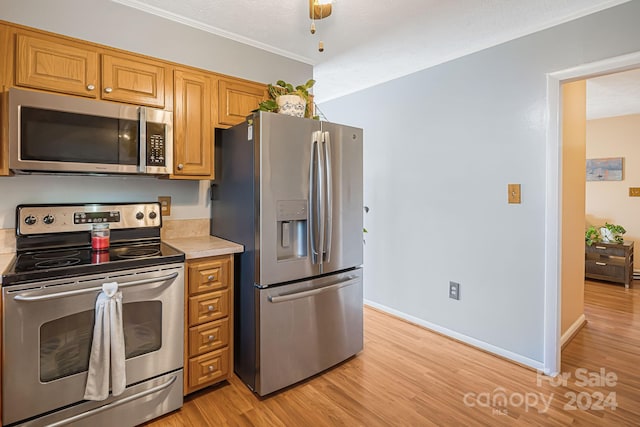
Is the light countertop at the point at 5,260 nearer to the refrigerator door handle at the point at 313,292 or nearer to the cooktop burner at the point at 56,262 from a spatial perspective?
the cooktop burner at the point at 56,262

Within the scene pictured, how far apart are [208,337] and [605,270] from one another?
5.19 metres

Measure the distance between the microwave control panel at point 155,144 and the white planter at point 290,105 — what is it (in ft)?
2.54

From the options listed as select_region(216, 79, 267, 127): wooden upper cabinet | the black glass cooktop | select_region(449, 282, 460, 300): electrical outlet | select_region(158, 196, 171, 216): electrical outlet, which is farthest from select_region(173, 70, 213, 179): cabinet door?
select_region(449, 282, 460, 300): electrical outlet

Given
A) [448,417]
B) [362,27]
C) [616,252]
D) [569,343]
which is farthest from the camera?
[616,252]

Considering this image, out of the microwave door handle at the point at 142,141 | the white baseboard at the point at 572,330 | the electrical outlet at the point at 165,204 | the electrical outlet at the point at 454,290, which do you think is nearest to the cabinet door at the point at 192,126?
the microwave door handle at the point at 142,141

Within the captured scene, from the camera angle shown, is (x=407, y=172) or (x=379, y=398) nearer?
(x=379, y=398)

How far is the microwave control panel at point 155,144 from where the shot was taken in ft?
6.36

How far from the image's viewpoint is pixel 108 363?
5.17 feet

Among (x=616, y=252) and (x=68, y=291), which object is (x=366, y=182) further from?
(x=616, y=252)

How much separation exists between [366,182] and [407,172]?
0.55 metres

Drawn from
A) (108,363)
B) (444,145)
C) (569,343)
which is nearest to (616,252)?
(569,343)

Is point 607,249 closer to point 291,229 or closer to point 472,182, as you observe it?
point 472,182

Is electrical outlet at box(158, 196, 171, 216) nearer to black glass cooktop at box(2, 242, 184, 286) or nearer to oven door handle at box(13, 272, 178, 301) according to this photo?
black glass cooktop at box(2, 242, 184, 286)

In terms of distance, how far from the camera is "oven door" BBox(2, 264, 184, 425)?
55.3 inches
